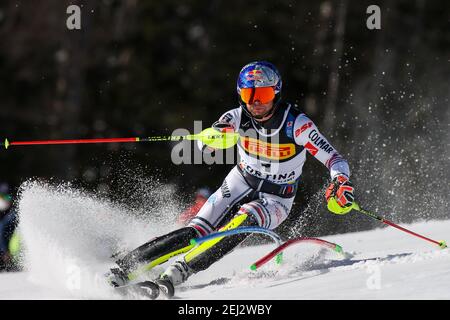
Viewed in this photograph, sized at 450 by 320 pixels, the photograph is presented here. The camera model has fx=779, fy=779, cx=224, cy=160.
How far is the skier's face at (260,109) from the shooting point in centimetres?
599

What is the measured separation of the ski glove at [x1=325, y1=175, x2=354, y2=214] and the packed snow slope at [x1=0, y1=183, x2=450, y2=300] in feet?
1.45

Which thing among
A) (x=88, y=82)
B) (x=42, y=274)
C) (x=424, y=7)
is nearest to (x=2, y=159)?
(x=88, y=82)

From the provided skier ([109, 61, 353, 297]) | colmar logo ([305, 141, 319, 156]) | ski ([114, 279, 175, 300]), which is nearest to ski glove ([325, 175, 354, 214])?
skier ([109, 61, 353, 297])

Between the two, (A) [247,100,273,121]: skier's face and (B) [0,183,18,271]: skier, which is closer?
(A) [247,100,273,121]: skier's face

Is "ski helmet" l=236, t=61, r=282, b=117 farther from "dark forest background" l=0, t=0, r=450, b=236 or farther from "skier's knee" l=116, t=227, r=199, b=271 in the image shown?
"dark forest background" l=0, t=0, r=450, b=236

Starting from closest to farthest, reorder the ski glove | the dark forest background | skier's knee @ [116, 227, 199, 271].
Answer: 1. skier's knee @ [116, 227, 199, 271]
2. the ski glove
3. the dark forest background

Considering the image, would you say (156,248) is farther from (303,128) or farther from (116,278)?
(303,128)

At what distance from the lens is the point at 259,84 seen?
19.5 feet

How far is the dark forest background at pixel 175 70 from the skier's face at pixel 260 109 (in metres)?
12.5

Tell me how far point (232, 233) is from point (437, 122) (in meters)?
12.0

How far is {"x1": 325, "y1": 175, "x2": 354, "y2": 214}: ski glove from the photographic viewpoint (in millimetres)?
5691

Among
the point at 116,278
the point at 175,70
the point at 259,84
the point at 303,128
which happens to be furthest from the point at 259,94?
the point at 175,70

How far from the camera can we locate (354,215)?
15.0m

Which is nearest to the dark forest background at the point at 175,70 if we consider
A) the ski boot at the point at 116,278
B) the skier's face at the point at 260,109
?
the skier's face at the point at 260,109
